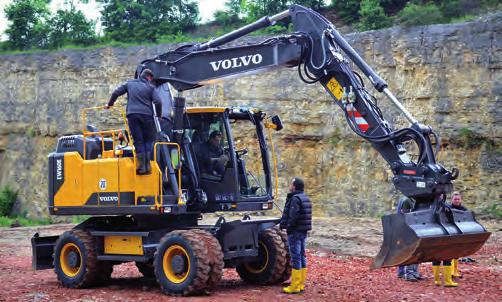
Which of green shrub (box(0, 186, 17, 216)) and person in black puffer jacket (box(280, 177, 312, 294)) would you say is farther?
green shrub (box(0, 186, 17, 216))

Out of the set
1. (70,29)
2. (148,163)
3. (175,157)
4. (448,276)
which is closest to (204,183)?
(175,157)

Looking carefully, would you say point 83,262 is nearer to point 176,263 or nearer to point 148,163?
point 176,263

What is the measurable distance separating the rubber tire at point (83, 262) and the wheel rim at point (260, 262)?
272 centimetres

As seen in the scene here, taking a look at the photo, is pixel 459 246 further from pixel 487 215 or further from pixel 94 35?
pixel 94 35

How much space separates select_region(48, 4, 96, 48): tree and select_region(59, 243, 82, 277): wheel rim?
22.5 m

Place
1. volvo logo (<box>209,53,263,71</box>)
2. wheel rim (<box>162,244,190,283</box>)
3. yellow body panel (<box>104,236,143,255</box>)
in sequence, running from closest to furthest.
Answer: wheel rim (<box>162,244,190,283</box>) < volvo logo (<box>209,53,263,71</box>) < yellow body panel (<box>104,236,143,255</box>)

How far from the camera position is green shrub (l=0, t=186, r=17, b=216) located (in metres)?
31.3

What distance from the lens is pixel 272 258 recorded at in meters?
13.0

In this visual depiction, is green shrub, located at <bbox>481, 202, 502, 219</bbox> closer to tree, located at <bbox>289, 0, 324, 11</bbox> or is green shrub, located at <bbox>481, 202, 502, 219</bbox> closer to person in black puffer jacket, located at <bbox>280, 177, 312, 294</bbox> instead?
tree, located at <bbox>289, 0, 324, 11</bbox>

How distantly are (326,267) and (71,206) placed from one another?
5.76 m

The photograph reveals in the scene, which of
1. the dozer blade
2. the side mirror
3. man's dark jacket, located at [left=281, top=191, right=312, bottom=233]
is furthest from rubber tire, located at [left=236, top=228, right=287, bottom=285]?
the dozer blade

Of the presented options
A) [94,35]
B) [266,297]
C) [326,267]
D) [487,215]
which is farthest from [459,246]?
[94,35]

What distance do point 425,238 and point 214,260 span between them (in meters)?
3.42

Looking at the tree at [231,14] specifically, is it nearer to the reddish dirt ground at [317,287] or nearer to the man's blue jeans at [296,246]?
the reddish dirt ground at [317,287]
